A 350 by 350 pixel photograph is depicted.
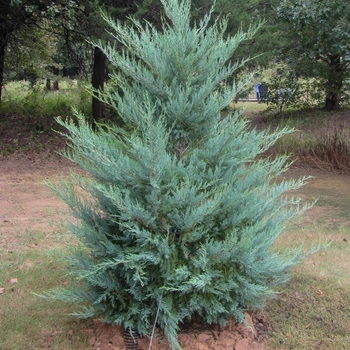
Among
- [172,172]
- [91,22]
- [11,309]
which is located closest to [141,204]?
[172,172]

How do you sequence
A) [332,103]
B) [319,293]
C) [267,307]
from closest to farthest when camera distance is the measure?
[267,307] → [319,293] → [332,103]

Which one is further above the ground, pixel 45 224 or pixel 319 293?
pixel 319 293

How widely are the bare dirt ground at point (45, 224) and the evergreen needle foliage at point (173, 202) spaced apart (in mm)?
194

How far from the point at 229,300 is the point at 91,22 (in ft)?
30.7

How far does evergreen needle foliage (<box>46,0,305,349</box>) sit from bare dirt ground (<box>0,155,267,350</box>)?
0.19 metres

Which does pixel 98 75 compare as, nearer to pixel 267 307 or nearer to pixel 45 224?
pixel 45 224

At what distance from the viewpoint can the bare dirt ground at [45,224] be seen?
3162 mm

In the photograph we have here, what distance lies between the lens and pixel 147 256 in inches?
109

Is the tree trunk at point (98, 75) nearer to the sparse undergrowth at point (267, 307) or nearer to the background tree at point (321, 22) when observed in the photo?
the background tree at point (321, 22)

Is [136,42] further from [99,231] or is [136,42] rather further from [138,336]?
[138,336]

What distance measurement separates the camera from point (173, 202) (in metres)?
2.79

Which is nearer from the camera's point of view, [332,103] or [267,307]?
[267,307]

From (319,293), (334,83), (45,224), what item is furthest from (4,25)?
(319,293)

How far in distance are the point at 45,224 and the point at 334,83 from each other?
40.7 ft
